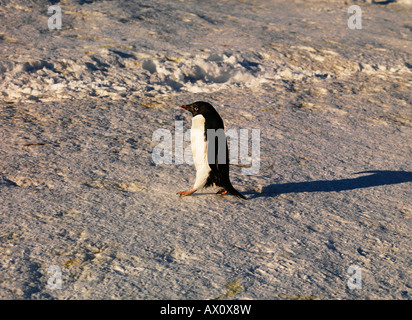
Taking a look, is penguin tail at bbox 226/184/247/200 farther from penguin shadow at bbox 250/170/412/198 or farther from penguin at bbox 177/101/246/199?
penguin shadow at bbox 250/170/412/198

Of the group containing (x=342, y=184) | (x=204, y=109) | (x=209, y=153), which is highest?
(x=204, y=109)

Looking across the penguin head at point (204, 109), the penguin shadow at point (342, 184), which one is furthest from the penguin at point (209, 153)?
the penguin shadow at point (342, 184)

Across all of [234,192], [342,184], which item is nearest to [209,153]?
[234,192]

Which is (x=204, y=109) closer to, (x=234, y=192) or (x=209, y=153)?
(x=209, y=153)

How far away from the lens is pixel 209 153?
3.22m

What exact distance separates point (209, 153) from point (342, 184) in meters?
0.97

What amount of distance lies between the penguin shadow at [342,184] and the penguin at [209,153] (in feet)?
0.80

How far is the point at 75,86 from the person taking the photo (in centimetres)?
477

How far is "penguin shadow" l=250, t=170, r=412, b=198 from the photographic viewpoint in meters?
3.38

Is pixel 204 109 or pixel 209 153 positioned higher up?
pixel 204 109
